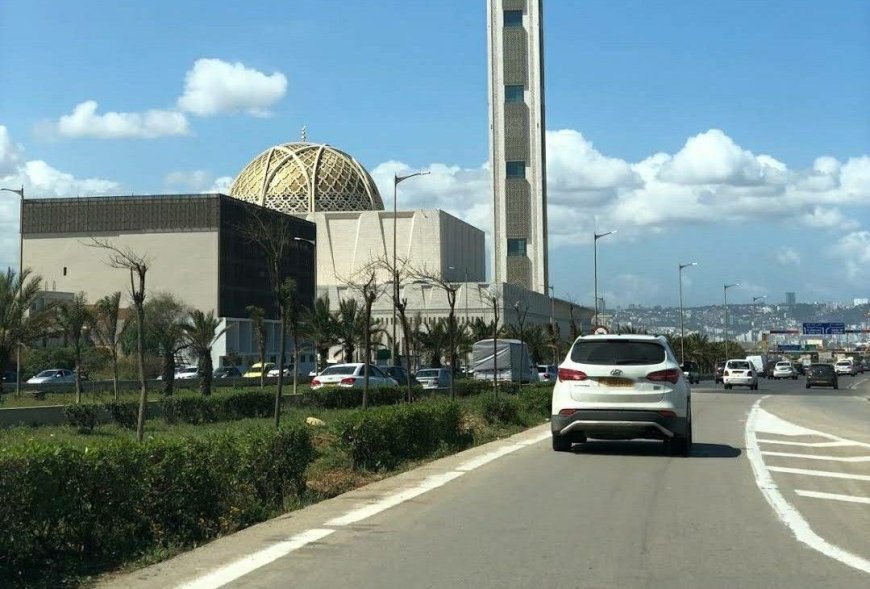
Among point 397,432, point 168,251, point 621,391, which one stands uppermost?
point 168,251

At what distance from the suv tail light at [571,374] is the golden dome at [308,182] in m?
103

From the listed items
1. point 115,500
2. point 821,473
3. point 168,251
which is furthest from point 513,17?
point 115,500

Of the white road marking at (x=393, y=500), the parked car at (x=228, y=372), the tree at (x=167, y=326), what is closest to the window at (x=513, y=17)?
the tree at (x=167, y=326)

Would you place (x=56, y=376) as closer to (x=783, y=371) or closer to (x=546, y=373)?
(x=546, y=373)

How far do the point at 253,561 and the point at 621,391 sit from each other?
26.1 feet

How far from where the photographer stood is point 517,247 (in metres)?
99.8

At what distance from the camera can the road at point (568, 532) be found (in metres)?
6.95

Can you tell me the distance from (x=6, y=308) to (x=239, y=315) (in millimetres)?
46846

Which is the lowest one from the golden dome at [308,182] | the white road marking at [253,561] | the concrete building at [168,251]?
the white road marking at [253,561]

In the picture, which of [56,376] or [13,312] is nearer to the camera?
[13,312]

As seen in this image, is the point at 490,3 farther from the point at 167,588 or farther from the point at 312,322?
the point at 167,588

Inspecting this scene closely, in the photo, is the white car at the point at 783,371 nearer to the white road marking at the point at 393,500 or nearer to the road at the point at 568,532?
the road at the point at 568,532

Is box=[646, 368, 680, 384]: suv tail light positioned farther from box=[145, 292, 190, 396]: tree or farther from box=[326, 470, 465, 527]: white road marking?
box=[145, 292, 190, 396]: tree

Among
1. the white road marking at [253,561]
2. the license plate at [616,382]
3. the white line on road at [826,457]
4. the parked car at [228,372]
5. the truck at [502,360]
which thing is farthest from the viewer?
the parked car at [228,372]
